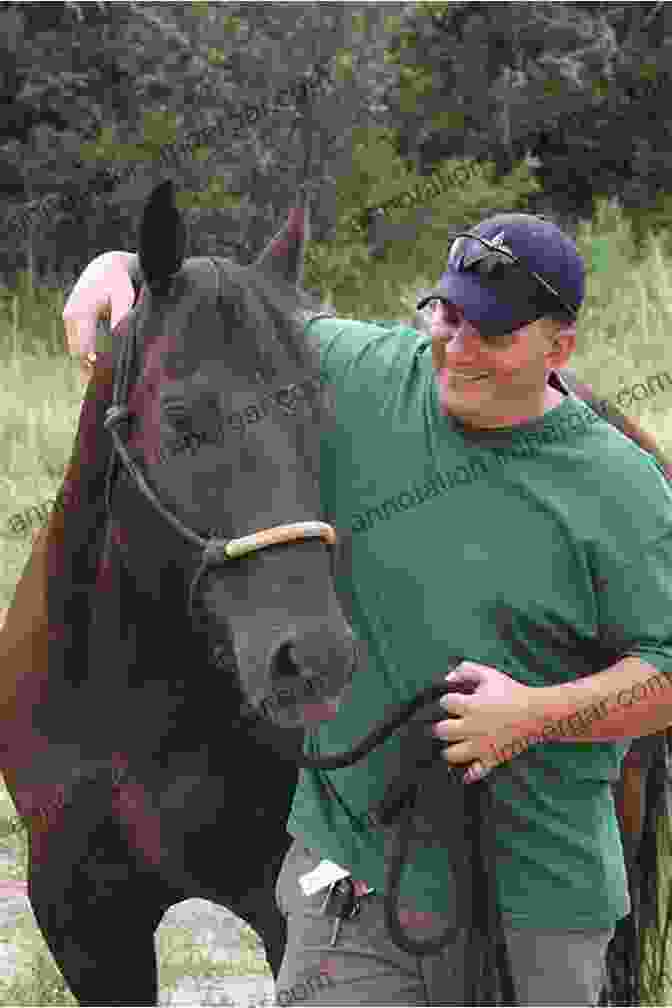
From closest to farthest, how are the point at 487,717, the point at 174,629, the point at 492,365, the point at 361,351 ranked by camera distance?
the point at 487,717 < the point at 492,365 < the point at 361,351 < the point at 174,629

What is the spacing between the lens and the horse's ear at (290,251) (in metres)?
3.34

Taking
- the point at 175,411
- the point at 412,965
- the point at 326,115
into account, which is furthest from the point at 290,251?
the point at 326,115

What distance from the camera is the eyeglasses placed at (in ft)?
9.17

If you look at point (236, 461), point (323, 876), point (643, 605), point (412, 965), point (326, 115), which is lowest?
point (326, 115)

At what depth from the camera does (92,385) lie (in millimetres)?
3357

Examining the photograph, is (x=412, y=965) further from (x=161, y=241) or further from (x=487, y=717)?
(x=161, y=241)

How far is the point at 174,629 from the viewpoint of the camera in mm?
3348

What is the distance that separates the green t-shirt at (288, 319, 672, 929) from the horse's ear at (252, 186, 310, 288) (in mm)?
542

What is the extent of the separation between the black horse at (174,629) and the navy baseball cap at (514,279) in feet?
1.16

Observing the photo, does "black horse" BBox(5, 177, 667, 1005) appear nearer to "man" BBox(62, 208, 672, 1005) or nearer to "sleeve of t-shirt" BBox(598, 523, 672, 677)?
"man" BBox(62, 208, 672, 1005)

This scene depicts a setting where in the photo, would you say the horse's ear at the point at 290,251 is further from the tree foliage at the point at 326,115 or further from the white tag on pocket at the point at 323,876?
the tree foliage at the point at 326,115

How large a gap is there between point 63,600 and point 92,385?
0.46m

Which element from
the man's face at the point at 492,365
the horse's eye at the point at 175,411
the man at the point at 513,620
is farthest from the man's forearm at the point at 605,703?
the horse's eye at the point at 175,411

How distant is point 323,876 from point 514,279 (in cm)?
97
